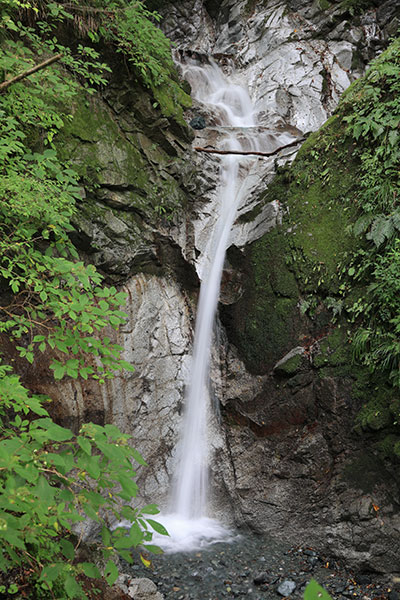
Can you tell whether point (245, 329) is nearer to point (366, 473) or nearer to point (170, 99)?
point (366, 473)

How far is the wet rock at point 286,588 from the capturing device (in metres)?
4.15

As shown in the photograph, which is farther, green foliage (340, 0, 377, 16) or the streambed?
green foliage (340, 0, 377, 16)

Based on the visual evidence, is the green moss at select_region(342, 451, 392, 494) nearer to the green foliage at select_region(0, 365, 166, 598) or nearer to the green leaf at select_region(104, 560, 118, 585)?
the green foliage at select_region(0, 365, 166, 598)

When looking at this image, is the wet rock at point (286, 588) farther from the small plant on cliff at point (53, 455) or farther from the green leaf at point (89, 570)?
the green leaf at point (89, 570)

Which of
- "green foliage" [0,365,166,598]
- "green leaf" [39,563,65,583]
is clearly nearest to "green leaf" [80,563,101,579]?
"green foliage" [0,365,166,598]

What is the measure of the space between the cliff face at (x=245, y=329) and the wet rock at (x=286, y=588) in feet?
2.40

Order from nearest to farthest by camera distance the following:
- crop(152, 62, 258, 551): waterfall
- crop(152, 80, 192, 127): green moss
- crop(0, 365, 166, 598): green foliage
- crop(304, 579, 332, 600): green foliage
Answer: crop(304, 579, 332, 600): green foliage → crop(0, 365, 166, 598): green foliage → crop(152, 62, 258, 551): waterfall → crop(152, 80, 192, 127): green moss

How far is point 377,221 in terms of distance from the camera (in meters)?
5.08

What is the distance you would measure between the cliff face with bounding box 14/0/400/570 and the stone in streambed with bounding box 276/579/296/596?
74cm

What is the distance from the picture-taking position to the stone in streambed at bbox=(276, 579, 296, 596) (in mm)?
Answer: 4148

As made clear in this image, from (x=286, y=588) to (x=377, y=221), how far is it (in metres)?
4.49

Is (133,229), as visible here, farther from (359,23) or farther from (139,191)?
(359,23)

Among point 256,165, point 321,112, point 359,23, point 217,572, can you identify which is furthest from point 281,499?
point 359,23

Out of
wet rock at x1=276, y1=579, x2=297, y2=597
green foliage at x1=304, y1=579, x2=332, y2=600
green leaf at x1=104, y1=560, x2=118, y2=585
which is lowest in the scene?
wet rock at x1=276, y1=579, x2=297, y2=597
